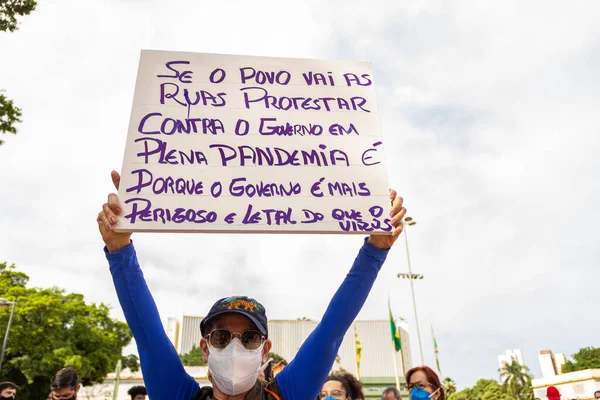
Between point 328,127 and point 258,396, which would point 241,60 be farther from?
point 258,396

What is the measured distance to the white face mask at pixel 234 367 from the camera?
202 centimetres

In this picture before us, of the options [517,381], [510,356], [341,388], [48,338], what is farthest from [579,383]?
[341,388]

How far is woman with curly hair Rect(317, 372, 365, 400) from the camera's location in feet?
16.9

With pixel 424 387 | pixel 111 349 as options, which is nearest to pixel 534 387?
pixel 111 349

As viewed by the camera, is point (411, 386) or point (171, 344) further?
point (411, 386)

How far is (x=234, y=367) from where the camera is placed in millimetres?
2039

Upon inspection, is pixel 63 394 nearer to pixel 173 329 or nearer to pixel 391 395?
pixel 391 395

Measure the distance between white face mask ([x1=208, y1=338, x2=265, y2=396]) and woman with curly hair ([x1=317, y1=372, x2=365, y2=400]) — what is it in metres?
3.17

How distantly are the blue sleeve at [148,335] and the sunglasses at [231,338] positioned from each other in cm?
18

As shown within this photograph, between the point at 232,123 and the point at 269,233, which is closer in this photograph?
the point at 269,233

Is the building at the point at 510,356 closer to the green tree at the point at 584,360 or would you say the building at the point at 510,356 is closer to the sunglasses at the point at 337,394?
the green tree at the point at 584,360

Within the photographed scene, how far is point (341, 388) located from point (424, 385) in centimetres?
101

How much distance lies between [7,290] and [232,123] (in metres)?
33.0

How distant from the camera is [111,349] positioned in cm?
3316
